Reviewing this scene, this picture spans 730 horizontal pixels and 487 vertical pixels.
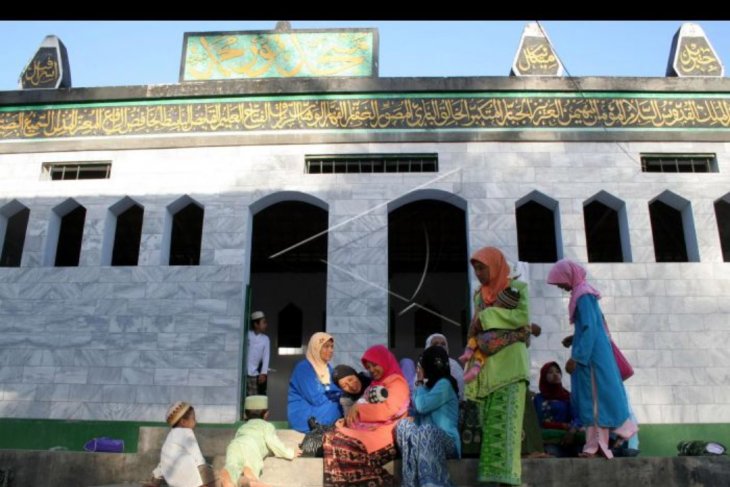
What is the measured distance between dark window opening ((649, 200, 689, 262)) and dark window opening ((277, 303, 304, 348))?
6.91 m

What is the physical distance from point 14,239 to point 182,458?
24.2ft

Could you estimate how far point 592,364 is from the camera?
4.11 meters

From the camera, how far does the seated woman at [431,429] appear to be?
145 inches

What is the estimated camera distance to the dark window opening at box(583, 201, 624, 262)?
404 inches

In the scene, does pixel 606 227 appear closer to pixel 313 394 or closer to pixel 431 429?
pixel 313 394

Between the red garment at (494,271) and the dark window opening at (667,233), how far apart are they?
671cm

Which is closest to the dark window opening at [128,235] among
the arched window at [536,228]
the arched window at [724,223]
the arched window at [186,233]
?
the arched window at [186,233]

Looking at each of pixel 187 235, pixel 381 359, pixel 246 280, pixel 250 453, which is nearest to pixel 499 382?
pixel 381 359

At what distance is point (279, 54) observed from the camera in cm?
880

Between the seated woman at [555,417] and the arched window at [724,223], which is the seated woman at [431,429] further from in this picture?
the arched window at [724,223]

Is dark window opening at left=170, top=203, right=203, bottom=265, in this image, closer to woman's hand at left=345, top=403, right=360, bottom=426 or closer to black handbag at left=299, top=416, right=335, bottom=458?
black handbag at left=299, top=416, right=335, bottom=458

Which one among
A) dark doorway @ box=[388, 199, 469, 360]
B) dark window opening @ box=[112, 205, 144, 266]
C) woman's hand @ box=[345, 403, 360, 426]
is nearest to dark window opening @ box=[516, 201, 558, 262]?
dark doorway @ box=[388, 199, 469, 360]

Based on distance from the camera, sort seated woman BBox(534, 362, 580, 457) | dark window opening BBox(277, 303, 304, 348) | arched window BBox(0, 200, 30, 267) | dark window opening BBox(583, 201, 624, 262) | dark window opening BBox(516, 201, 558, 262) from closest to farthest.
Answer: seated woman BBox(534, 362, 580, 457)
arched window BBox(0, 200, 30, 267)
dark window opening BBox(583, 201, 624, 262)
dark window opening BBox(516, 201, 558, 262)
dark window opening BBox(277, 303, 304, 348)

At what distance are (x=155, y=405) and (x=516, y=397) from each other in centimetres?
498
